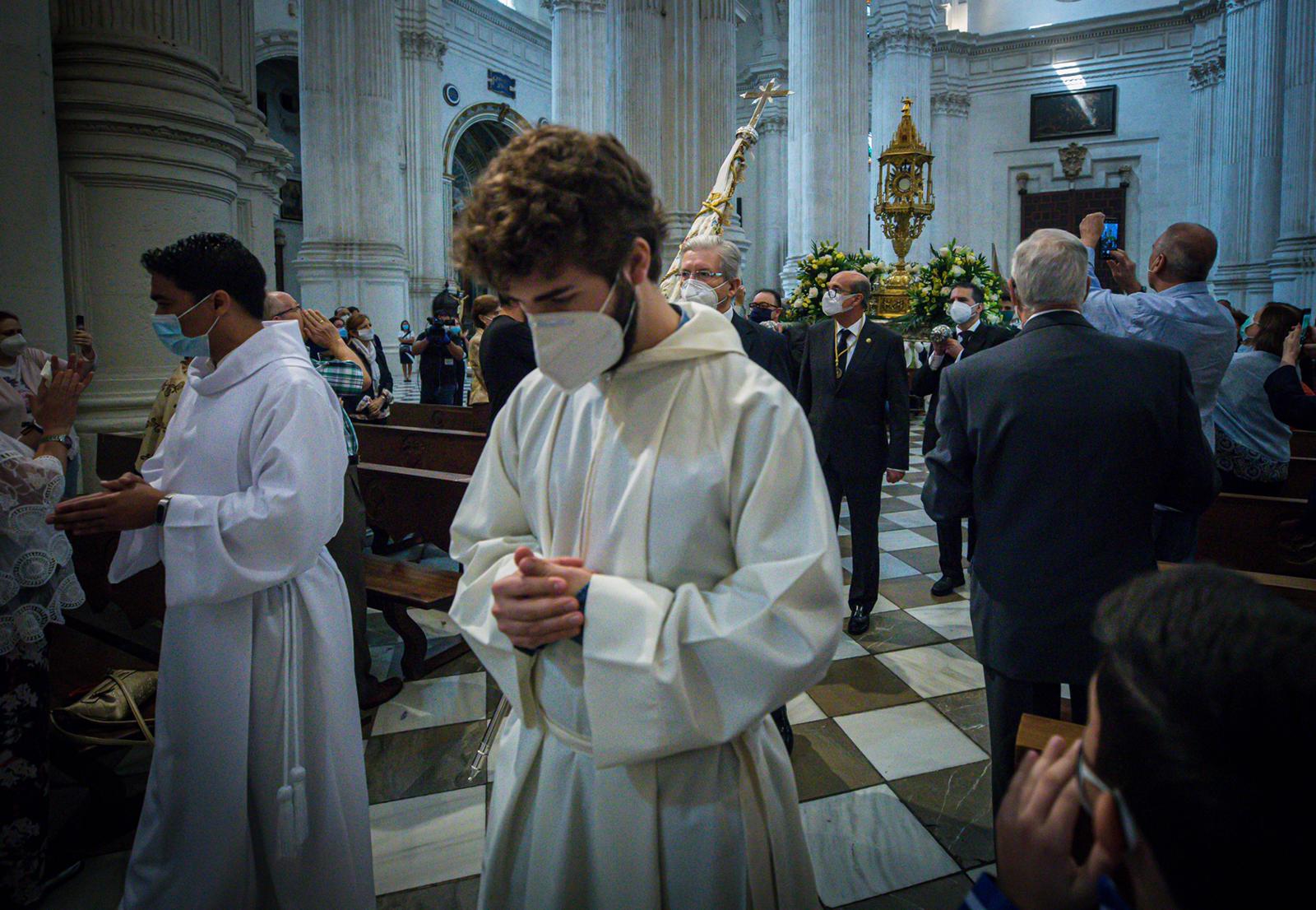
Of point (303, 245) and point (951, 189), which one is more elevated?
point (951, 189)

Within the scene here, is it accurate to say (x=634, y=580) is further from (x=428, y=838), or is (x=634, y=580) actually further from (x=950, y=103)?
(x=950, y=103)

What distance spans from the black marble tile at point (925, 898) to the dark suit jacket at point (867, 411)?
2478 millimetres

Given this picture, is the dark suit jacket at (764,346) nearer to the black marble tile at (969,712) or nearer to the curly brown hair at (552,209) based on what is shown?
the black marble tile at (969,712)

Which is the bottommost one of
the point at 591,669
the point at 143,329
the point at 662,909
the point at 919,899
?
the point at 919,899

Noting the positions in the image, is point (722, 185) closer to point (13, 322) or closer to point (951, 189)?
point (13, 322)

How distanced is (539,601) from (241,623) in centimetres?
109

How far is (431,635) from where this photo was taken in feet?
13.8

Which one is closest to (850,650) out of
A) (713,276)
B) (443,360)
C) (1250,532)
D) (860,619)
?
(860,619)

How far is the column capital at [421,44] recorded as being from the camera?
57.7 feet

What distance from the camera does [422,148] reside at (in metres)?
18.8

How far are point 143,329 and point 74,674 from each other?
180 centimetres

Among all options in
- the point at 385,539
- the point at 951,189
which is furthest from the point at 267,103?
the point at 385,539

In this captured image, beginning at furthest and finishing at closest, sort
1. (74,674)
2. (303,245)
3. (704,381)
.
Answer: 1. (303,245)
2. (74,674)
3. (704,381)

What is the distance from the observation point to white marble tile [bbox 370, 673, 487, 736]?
3203mm
